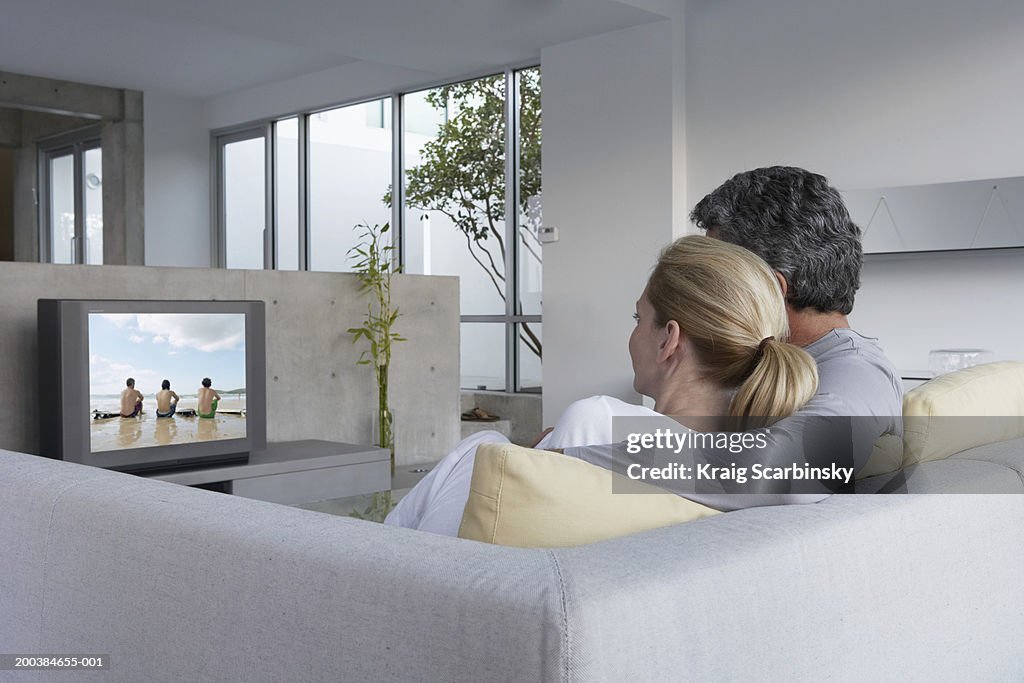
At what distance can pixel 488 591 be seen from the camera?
791 millimetres

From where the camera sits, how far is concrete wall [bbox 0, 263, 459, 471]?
12.8 ft

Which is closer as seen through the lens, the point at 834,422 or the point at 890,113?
the point at 834,422

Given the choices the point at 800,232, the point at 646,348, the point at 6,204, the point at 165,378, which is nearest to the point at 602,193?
the point at 165,378

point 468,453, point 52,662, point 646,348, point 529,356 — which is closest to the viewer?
point 52,662

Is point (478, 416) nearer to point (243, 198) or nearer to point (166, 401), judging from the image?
point (166, 401)

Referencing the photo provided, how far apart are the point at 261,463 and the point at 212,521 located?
3.27 meters

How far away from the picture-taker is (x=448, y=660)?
0.80m

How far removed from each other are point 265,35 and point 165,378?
295 cm

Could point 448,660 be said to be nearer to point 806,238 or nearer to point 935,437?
point 935,437

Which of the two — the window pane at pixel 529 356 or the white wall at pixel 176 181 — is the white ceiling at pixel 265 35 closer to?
the white wall at pixel 176 181

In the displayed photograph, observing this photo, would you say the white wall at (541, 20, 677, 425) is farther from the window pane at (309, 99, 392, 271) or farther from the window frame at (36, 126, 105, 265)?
the window frame at (36, 126, 105, 265)

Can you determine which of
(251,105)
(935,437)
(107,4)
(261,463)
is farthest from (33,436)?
(251,105)

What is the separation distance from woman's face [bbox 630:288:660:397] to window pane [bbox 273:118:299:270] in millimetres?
7432

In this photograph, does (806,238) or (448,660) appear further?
(806,238)
